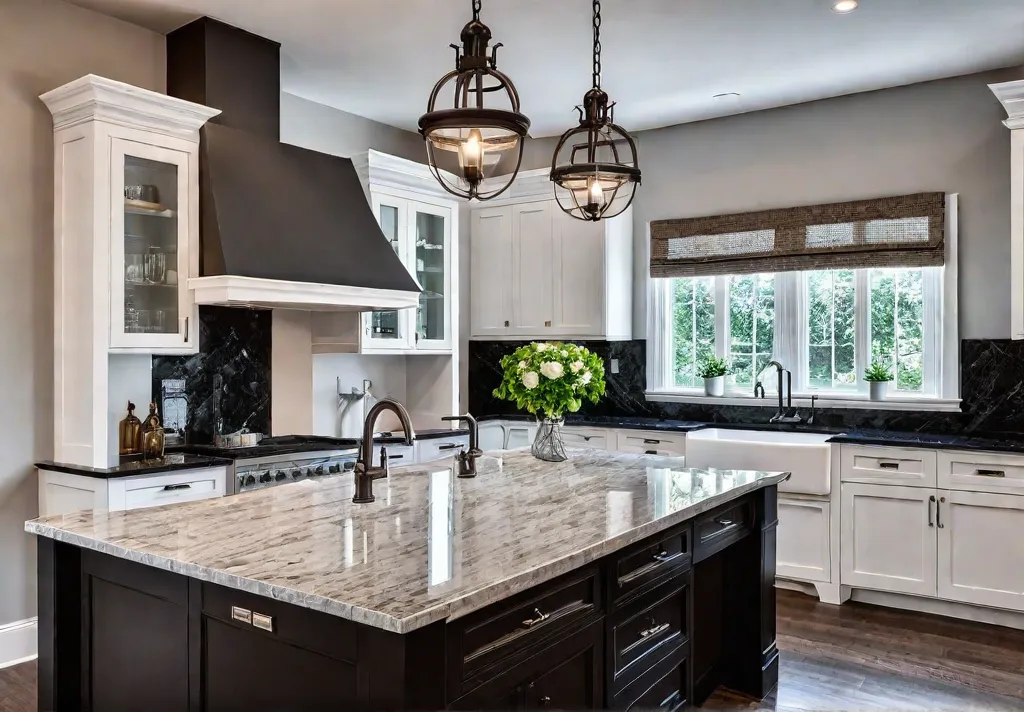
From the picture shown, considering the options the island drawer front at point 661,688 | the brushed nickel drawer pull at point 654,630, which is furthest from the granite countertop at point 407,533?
the island drawer front at point 661,688

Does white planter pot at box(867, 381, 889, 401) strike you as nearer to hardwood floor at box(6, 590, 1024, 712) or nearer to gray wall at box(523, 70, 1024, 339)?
gray wall at box(523, 70, 1024, 339)

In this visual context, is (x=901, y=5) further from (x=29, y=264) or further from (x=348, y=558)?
(x=29, y=264)

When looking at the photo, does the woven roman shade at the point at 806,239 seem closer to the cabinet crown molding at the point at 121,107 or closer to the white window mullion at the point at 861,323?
the white window mullion at the point at 861,323

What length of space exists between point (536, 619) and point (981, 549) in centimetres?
323

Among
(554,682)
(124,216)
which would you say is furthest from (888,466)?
Result: (124,216)

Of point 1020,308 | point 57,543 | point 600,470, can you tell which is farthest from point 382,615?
point 1020,308

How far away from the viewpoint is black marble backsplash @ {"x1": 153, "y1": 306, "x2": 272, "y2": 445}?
14.0ft

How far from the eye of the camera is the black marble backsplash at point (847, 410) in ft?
14.9

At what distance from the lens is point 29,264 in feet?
12.2

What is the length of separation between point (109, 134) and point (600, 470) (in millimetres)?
2637

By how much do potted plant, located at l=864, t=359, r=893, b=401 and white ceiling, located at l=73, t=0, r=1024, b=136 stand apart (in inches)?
68.3

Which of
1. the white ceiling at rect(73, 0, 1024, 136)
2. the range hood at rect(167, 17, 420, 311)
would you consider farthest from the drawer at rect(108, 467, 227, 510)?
the white ceiling at rect(73, 0, 1024, 136)

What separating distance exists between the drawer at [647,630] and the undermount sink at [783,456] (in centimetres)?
191

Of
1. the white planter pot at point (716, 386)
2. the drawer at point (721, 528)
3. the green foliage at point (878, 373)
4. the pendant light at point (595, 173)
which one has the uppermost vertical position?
the pendant light at point (595, 173)
